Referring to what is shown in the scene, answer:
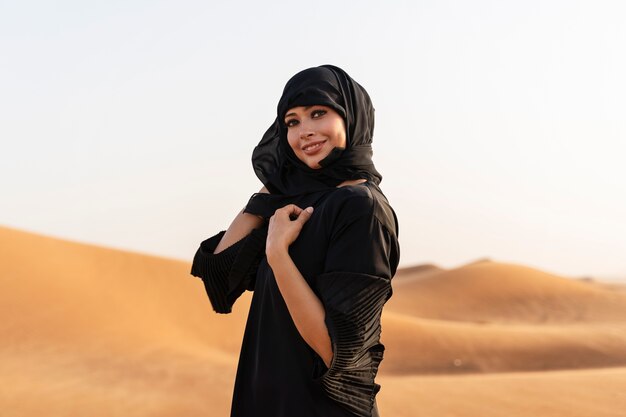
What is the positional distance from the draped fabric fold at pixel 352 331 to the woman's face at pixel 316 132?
1.67 ft

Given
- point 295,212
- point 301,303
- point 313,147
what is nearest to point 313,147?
point 313,147

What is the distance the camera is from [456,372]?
1515cm

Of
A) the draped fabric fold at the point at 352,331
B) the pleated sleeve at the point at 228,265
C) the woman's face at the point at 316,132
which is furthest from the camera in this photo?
the pleated sleeve at the point at 228,265

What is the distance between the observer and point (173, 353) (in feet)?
38.4

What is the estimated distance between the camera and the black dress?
8.25 ft

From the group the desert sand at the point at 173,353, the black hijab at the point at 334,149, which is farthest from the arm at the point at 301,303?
the desert sand at the point at 173,353

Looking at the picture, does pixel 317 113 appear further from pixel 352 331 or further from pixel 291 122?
pixel 352 331

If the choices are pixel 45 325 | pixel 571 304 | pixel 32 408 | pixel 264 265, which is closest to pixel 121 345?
pixel 45 325

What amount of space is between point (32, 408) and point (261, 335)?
7.18m

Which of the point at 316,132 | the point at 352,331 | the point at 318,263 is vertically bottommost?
the point at 352,331

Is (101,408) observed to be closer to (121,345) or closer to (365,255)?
(121,345)

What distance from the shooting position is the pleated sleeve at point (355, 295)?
8.20 ft

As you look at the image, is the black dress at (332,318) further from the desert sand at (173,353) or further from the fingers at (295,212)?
the desert sand at (173,353)

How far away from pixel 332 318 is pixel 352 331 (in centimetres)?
8
